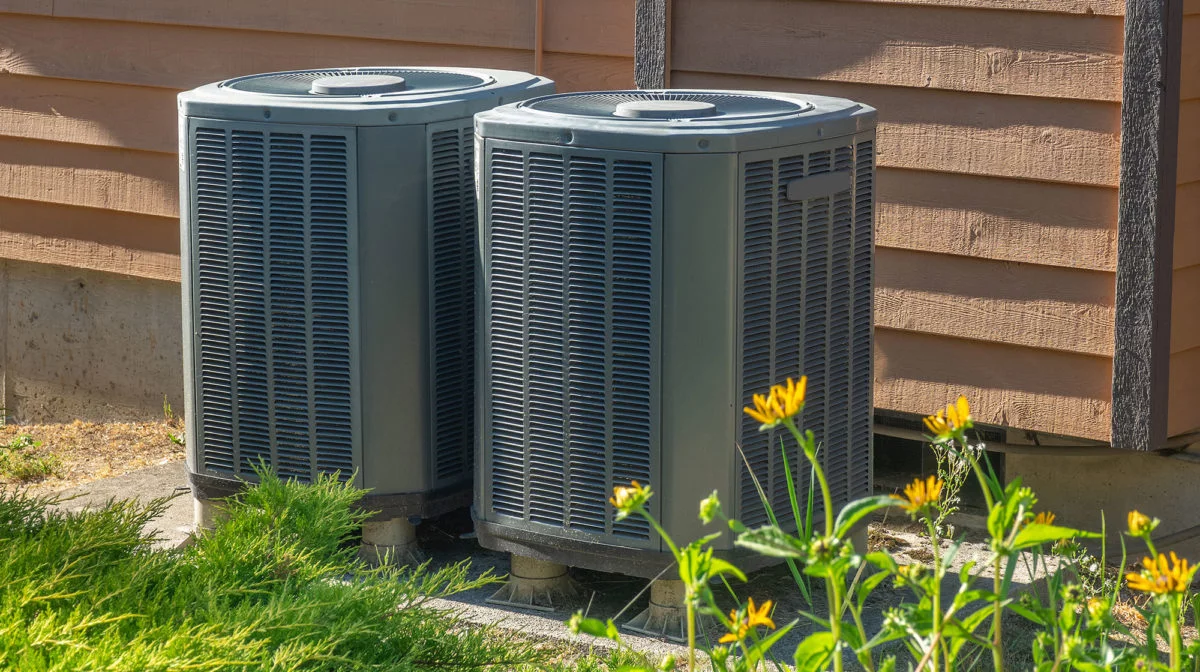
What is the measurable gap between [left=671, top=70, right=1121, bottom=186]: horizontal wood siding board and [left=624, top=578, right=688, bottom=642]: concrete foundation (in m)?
1.50

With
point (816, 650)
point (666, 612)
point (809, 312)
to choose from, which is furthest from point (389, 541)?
point (816, 650)

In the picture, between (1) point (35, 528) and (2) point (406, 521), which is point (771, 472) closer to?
(2) point (406, 521)

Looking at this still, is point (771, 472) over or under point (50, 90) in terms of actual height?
under

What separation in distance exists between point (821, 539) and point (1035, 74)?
2.57 metres

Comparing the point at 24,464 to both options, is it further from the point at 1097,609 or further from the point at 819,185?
the point at 1097,609

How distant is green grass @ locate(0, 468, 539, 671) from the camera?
2039 millimetres

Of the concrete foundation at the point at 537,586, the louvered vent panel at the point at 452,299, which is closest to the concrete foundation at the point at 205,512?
the louvered vent panel at the point at 452,299

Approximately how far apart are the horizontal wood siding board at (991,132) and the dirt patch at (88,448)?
8.66ft

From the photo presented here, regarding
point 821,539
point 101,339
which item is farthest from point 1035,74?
point 101,339

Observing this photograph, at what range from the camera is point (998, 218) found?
402 centimetres

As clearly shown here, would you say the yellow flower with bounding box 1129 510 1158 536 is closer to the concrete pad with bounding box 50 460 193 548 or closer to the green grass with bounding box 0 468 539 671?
the green grass with bounding box 0 468 539 671

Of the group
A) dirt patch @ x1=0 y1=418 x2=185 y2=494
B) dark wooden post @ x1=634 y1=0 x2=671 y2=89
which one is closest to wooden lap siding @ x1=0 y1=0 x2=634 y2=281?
dark wooden post @ x1=634 y1=0 x2=671 y2=89

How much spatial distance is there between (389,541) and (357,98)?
111 centimetres

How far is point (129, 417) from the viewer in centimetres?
595
